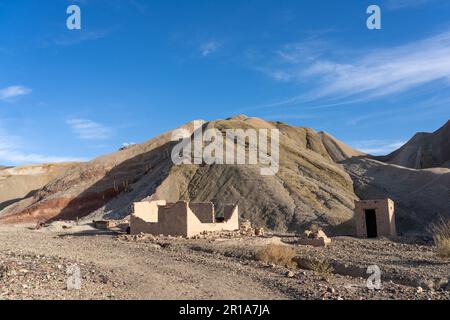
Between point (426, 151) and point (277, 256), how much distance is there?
2139 inches

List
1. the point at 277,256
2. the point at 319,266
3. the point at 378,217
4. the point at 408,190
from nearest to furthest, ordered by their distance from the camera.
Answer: the point at 319,266 < the point at 277,256 < the point at 378,217 < the point at 408,190

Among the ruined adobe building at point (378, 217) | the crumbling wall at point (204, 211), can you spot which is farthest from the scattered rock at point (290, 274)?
the crumbling wall at point (204, 211)

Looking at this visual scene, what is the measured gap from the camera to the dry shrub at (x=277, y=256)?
1520 centimetres

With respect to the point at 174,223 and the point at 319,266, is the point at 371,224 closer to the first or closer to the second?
the point at 174,223

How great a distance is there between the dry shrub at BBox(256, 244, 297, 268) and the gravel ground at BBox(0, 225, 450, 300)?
18.1 inches

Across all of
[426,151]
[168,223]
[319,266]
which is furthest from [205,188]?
[426,151]

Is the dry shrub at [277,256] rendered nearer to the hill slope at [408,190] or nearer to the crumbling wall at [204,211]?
the crumbling wall at [204,211]

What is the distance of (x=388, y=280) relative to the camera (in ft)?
41.3

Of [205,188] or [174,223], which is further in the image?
[205,188]

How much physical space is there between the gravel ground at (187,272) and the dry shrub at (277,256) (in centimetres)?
46

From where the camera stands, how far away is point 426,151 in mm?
63562

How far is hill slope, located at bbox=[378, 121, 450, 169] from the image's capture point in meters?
61.4

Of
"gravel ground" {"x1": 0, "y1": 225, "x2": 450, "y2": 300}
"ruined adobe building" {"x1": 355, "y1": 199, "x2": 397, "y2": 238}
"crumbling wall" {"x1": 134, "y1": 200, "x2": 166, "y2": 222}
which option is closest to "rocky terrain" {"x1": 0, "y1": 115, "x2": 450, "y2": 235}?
"ruined adobe building" {"x1": 355, "y1": 199, "x2": 397, "y2": 238}
